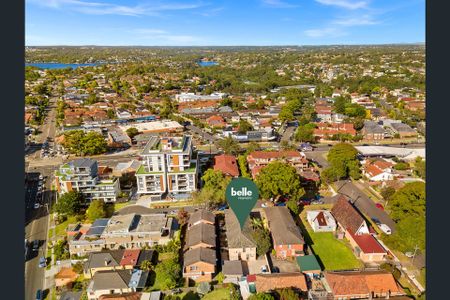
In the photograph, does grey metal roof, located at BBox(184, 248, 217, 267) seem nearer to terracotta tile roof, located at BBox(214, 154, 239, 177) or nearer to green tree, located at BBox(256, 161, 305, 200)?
green tree, located at BBox(256, 161, 305, 200)

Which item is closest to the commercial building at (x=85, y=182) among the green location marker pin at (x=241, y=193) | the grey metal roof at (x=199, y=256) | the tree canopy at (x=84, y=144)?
the grey metal roof at (x=199, y=256)

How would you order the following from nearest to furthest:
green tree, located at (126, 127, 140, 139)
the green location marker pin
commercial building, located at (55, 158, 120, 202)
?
the green location marker pin < commercial building, located at (55, 158, 120, 202) < green tree, located at (126, 127, 140, 139)

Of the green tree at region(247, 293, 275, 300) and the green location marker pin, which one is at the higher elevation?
the green location marker pin

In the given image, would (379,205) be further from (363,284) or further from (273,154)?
(273,154)

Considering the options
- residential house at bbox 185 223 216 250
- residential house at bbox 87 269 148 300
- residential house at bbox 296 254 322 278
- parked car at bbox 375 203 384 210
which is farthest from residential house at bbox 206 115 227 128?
residential house at bbox 87 269 148 300

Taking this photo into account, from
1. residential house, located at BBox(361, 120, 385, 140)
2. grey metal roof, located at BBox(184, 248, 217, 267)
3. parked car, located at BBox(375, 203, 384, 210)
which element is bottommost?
grey metal roof, located at BBox(184, 248, 217, 267)

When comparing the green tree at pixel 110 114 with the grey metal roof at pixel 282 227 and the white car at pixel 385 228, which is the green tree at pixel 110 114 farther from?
the white car at pixel 385 228

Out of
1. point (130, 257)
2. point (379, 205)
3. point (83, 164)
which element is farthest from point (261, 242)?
point (83, 164)

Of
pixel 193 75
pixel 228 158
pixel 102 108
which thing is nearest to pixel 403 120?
pixel 228 158
